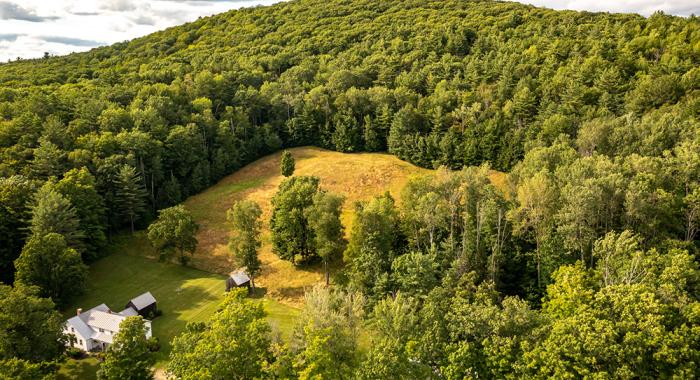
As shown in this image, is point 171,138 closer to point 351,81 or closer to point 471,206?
point 351,81

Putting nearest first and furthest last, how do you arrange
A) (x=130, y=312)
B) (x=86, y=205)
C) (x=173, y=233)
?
(x=130, y=312), (x=173, y=233), (x=86, y=205)

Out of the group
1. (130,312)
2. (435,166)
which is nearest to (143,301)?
(130,312)

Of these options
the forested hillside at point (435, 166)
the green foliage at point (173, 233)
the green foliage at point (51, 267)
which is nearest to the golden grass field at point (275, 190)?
the forested hillside at point (435, 166)

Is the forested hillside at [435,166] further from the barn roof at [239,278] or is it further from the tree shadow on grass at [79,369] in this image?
the tree shadow on grass at [79,369]

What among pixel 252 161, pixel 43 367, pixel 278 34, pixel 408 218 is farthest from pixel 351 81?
pixel 43 367

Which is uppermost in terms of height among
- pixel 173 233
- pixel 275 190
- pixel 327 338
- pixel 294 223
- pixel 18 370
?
pixel 275 190

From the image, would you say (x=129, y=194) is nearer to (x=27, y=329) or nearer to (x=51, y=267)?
(x=51, y=267)
